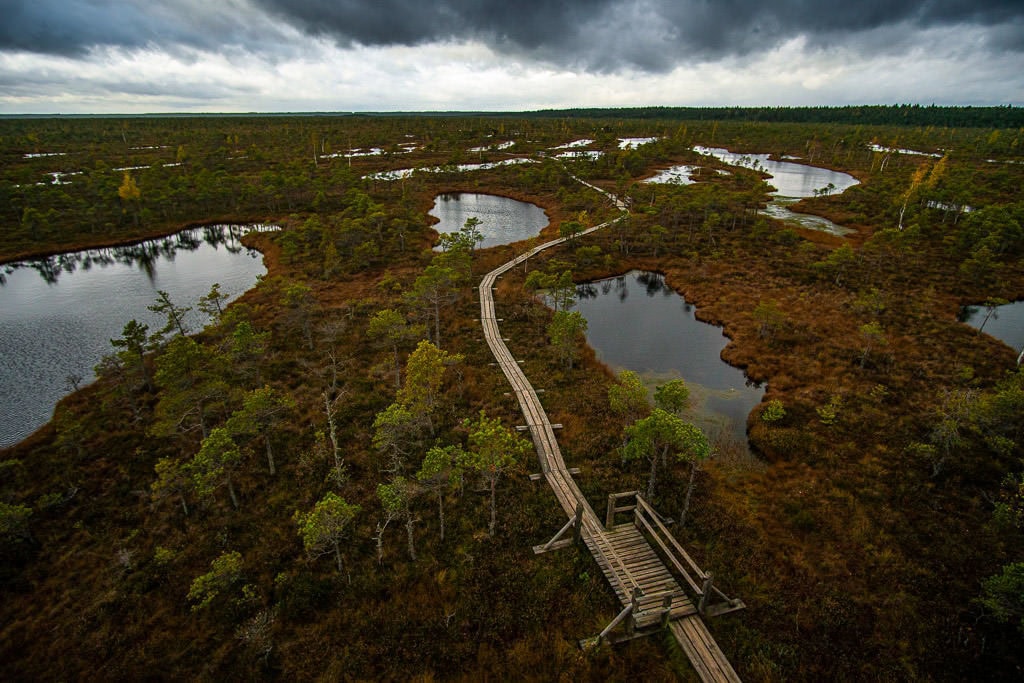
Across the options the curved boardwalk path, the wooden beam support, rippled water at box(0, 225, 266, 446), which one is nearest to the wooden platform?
the curved boardwalk path

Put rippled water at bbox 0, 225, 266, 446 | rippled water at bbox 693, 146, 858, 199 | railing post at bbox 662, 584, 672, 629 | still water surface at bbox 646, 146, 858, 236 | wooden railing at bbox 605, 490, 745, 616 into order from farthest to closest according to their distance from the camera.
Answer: rippled water at bbox 693, 146, 858, 199
still water surface at bbox 646, 146, 858, 236
rippled water at bbox 0, 225, 266, 446
wooden railing at bbox 605, 490, 745, 616
railing post at bbox 662, 584, 672, 629

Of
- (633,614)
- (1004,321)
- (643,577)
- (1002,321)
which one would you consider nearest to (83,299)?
(643,577)

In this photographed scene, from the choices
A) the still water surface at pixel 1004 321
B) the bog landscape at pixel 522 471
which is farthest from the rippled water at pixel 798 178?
the still water surface at pixel 1004 321

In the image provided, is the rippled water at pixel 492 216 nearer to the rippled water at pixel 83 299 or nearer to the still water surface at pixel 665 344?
the still water surface at pixel 665 344

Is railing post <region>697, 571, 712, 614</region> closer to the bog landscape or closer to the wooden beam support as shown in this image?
the bog landscape

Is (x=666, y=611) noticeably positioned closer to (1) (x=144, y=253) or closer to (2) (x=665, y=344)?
(2) (x=665, y=344)
